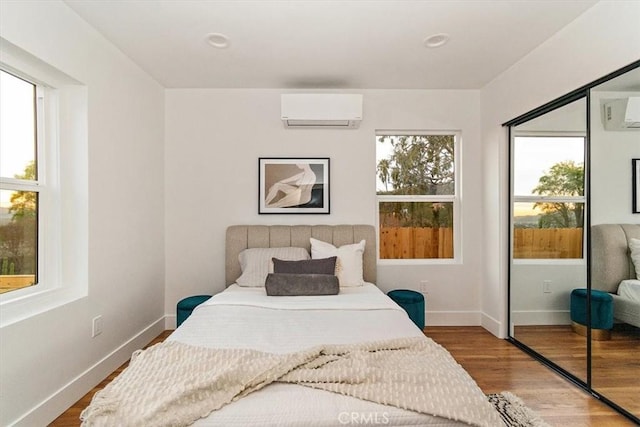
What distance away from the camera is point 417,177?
4078 mm

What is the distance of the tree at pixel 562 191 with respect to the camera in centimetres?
264

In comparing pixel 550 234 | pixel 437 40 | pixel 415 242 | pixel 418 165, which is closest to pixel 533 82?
pixel 437 40

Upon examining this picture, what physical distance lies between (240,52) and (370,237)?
6.94ft

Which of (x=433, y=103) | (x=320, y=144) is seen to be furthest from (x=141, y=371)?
(x=433, y=103)

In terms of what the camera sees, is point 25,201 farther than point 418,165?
No

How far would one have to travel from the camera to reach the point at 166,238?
390 centimetres

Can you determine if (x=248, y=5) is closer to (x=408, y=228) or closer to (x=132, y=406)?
(x=132, y=406)

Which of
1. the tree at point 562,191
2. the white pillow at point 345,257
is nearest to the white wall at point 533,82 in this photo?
the tree at point 562,191

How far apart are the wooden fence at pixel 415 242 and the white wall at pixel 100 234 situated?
7.83ft

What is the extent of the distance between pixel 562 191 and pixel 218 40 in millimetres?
2849

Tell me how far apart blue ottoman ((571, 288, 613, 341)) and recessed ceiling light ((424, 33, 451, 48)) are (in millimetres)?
2068

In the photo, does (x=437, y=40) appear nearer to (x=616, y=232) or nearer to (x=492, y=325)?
(x=616, y=232)

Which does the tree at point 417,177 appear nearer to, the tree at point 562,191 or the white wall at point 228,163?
the white wall at point 228,163

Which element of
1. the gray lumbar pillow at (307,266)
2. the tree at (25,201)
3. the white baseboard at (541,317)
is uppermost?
the tree at (25,201)
